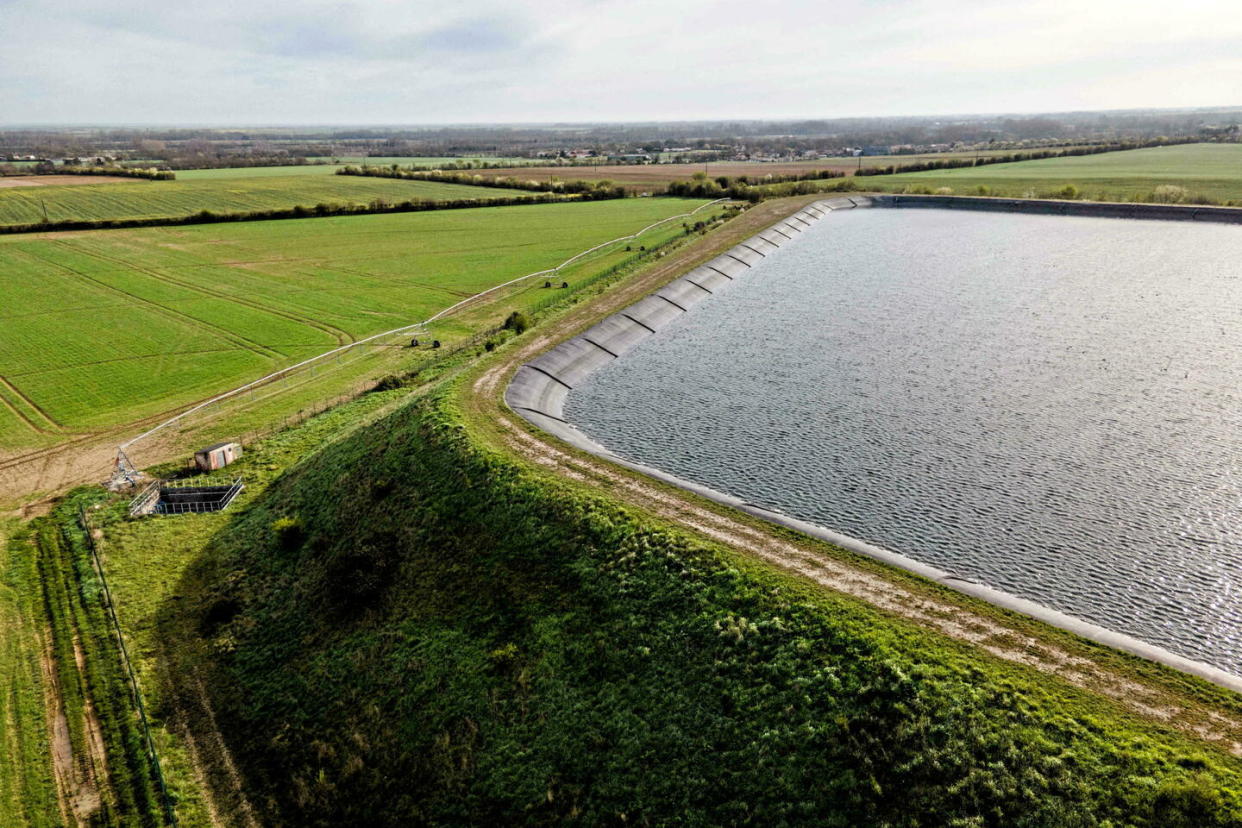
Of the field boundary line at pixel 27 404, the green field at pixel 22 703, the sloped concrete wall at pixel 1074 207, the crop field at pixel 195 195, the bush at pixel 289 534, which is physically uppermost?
the crop field at pixel 195 195

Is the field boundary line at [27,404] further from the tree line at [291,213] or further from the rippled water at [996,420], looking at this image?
the tree line at [291,213]

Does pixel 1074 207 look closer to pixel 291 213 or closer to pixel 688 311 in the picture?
pixel 688 311

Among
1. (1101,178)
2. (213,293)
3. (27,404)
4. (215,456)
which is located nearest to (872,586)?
(215,456)

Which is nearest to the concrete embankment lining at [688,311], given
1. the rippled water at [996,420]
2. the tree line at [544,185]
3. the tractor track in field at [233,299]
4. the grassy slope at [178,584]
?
the rippled water at [996,420]

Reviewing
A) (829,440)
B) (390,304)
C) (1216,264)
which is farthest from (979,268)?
(390,304)

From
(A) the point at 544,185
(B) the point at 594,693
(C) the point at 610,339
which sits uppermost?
(A) the point at 544,185

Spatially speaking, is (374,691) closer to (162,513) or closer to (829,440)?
(162,513)

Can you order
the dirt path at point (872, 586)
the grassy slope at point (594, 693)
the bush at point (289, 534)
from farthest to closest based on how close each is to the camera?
1. the bush at point (289, 534)
2. the dirt path at point (872, 586)
3. the grassy slope at point (594, 693)
